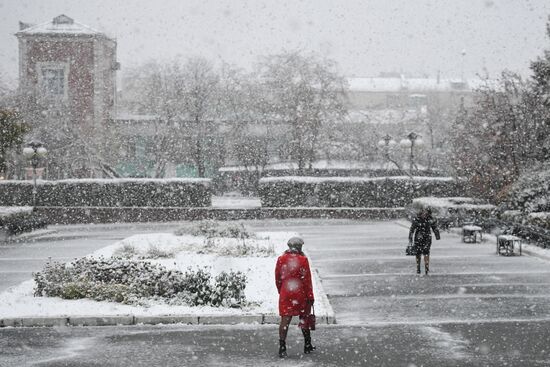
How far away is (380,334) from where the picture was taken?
1086cm

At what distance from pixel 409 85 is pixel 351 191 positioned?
74300 millimetres

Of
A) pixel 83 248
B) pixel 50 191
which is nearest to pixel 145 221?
pixel 50 191

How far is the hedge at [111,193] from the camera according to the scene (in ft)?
130

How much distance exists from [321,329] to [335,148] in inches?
1948

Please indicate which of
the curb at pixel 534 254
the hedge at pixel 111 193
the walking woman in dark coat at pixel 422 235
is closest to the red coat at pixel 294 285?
the walking woman in dark coat at pixel 422 235

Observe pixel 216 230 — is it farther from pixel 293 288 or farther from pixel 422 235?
pixel 293 288

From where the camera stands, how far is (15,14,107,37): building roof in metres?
53.5

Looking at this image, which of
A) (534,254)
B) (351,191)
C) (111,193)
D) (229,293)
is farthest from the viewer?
(351,191)

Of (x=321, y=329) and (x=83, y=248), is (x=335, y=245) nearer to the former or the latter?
(x=83, y=248)

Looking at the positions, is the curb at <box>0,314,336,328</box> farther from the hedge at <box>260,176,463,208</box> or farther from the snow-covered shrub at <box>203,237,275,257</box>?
the hedge at <box>260,176,463,208</box>

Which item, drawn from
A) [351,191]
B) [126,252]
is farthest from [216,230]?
[351,191]

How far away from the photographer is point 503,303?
13312 mm

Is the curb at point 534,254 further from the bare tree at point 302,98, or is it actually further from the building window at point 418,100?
the building window at point 418,100

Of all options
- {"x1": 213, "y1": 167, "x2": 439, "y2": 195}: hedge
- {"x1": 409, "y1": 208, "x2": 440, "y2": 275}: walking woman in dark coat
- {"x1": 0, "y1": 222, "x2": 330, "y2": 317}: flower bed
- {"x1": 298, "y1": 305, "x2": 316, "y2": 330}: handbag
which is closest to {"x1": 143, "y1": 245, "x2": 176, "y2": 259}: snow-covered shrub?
{"x1": 0, "y1": 222, "x2": 330, "y2": 317}: flower bed
